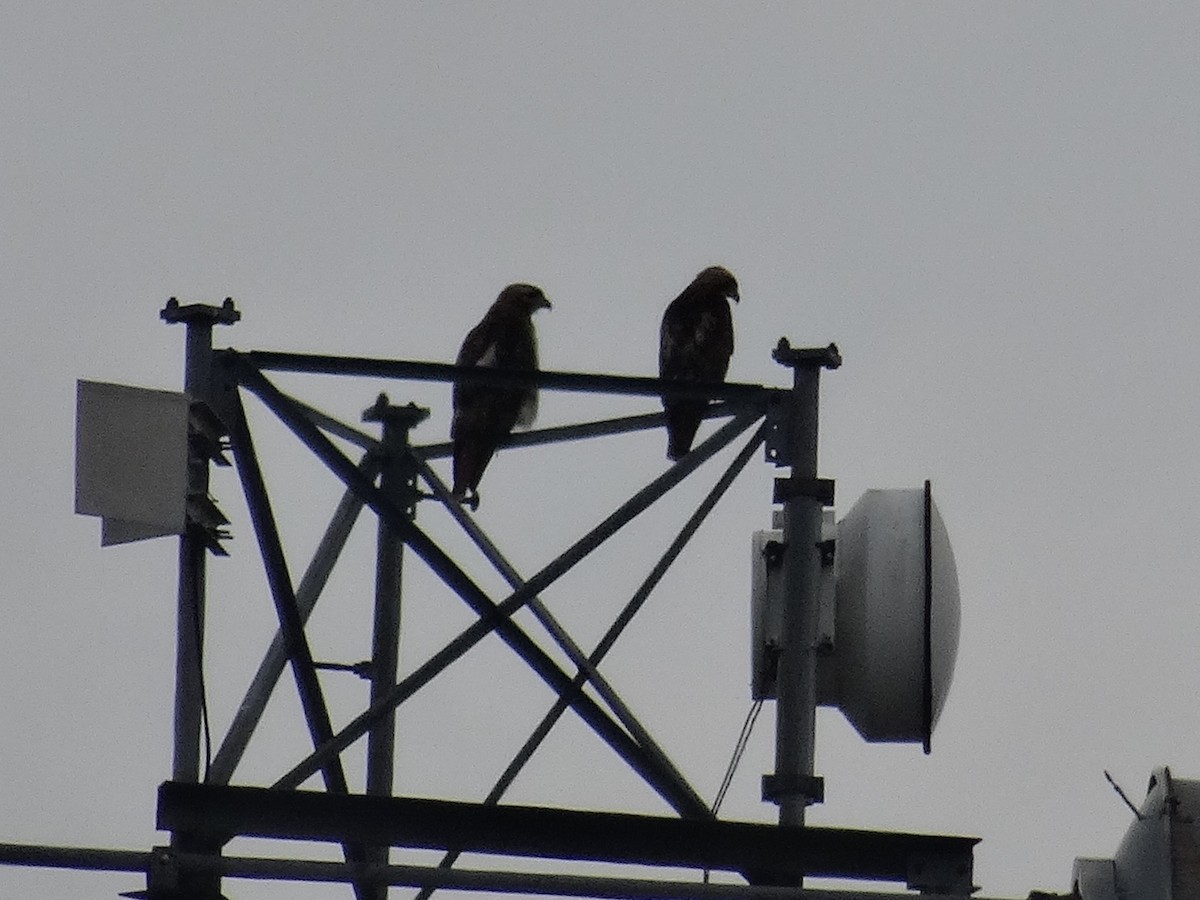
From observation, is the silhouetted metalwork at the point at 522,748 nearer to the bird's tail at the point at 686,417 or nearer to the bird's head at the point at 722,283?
the bird's tail at the point at 686,417

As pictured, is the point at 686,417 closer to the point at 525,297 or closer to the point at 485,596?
the point at 485,596

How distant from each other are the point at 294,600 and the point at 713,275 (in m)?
5.58

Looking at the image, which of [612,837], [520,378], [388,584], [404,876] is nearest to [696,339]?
[388,584]

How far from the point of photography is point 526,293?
492 inches

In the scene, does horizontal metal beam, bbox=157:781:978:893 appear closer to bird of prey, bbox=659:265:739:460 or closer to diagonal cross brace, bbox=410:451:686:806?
diagonal cross brace, bbox=410:451:686:806

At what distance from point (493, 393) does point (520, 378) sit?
2.06 m

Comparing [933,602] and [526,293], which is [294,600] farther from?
[526,293]

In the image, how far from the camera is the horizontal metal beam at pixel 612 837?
7.81 meters

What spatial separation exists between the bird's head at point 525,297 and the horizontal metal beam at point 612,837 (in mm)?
4798

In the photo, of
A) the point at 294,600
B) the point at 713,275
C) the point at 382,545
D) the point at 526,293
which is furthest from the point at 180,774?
the point at 713,275

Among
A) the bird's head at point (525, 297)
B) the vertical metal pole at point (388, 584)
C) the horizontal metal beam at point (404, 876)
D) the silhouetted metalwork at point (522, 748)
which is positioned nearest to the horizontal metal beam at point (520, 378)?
the silhouetted metalwork at point (522, 748)

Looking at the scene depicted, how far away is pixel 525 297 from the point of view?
12.5 m

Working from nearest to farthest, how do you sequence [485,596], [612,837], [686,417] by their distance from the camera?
[612,837] < [485,596] < [686,417]

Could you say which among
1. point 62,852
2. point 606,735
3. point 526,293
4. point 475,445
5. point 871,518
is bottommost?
point 62,852
